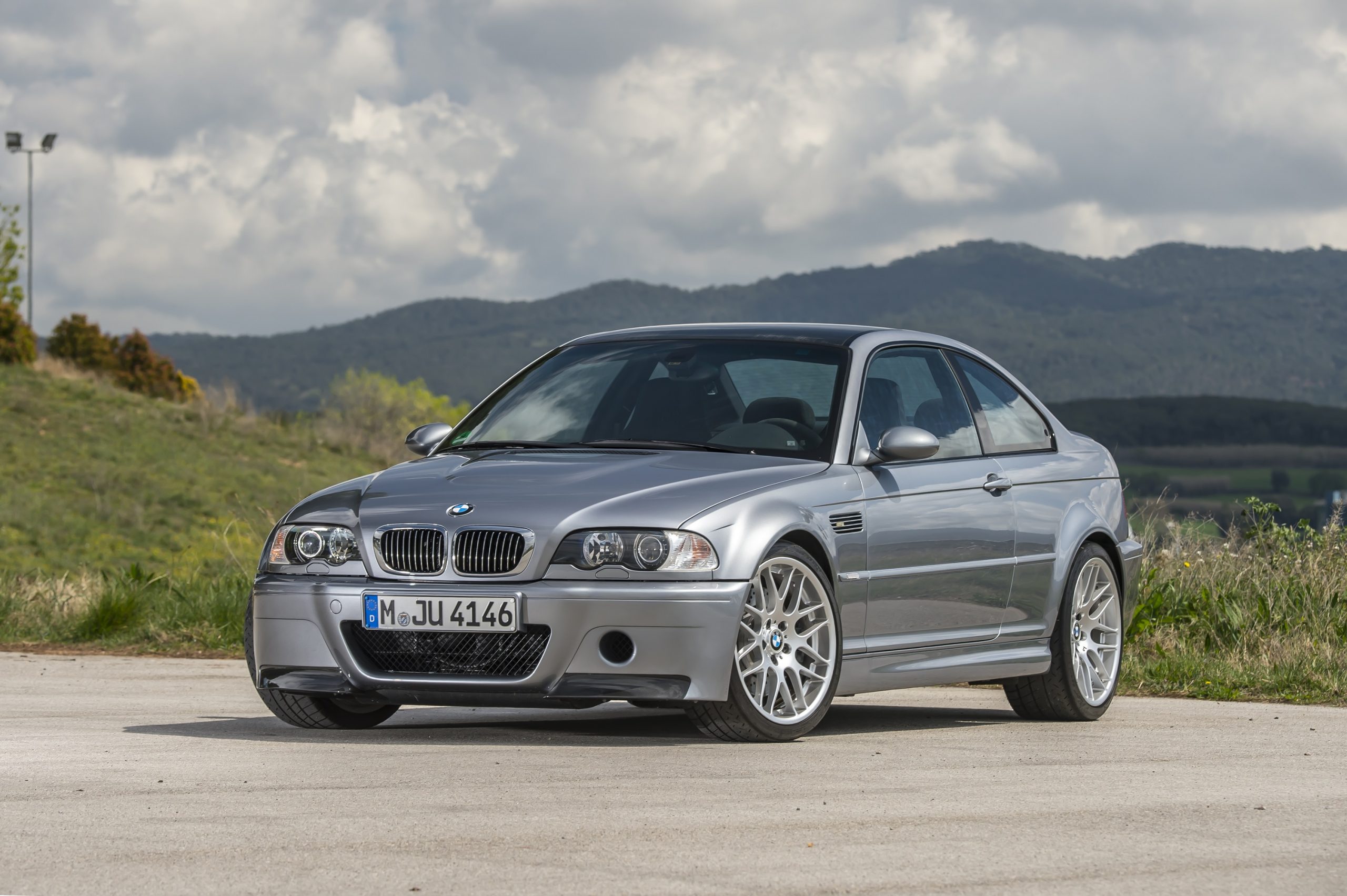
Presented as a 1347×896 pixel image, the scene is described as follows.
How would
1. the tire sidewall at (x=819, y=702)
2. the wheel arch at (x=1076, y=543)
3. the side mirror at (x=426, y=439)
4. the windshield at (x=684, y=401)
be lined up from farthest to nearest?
the wheel arch at (x=1076, y=543)
the side mirror at (x=426, y=439)
the windshield at (x=684, y=401)
the tire sidewall at (x=819, y=702)

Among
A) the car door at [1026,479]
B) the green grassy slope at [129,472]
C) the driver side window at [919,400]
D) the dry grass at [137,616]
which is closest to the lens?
the driver side window at [919,400]

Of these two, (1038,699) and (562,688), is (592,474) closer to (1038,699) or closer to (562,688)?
(562,688)

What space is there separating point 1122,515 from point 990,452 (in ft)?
3.91

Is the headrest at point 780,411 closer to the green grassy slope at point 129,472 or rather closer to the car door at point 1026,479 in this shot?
the car door at point 1026,479

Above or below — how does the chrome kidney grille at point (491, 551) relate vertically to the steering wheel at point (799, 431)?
below

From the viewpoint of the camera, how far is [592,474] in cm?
734

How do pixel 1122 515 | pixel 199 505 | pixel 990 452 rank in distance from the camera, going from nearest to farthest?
pixel 990 452 → pixel 1122 515 → pixel 199 505

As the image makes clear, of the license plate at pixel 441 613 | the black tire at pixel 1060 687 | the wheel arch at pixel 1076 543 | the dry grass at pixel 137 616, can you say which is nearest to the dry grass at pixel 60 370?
the dry grass at pixel 137 616

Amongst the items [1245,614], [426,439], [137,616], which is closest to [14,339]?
[137,616]

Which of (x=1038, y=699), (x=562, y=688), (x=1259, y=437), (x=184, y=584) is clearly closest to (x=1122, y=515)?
(x=1038, y=699)

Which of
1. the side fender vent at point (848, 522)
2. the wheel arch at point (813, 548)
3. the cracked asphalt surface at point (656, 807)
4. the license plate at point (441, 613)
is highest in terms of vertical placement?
the side fender vent at point (848, 522)

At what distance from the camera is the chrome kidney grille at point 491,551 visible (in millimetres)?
7000

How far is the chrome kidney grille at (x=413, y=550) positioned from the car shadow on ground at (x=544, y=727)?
735mm

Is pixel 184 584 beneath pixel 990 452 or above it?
beneath
